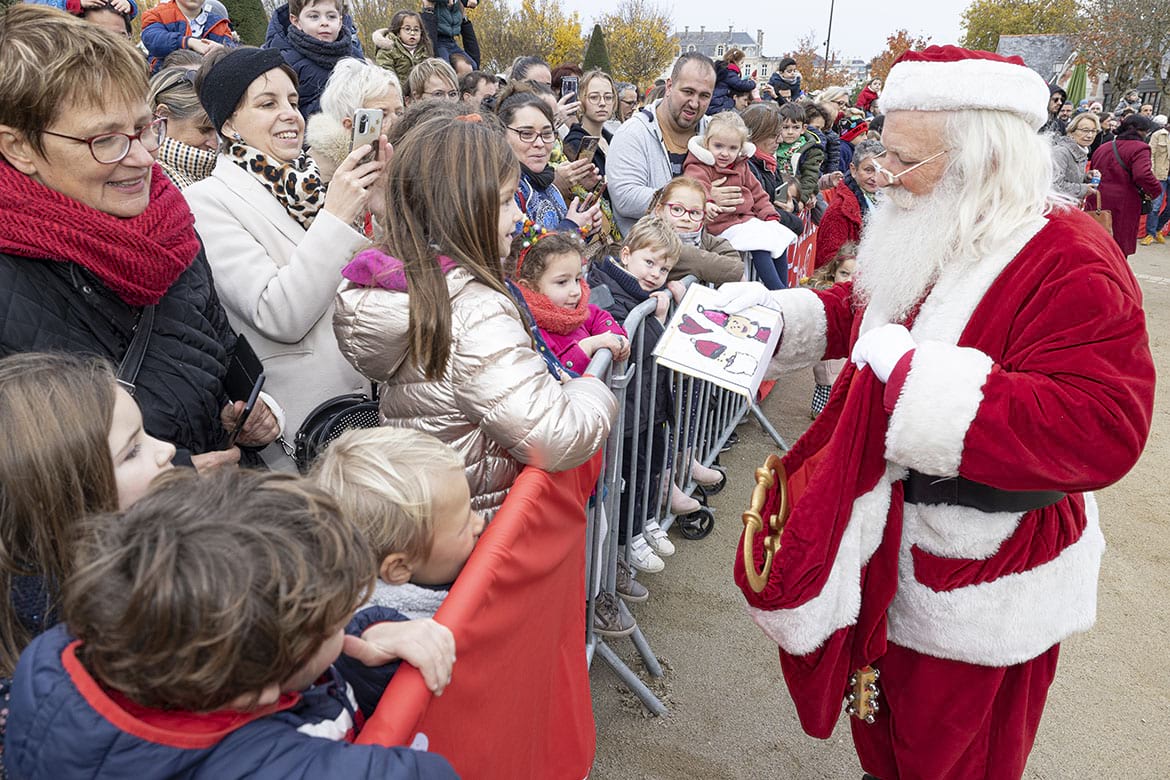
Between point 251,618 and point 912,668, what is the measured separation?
6.27ft

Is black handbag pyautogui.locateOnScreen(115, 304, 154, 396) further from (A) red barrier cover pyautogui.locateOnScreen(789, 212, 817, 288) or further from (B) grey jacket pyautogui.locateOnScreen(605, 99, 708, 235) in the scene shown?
(A) red barrier cover pyautogui.locateOnScreen(789, 212, 817, 288)

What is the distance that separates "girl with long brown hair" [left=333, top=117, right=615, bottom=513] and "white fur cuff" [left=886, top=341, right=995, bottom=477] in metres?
0.76

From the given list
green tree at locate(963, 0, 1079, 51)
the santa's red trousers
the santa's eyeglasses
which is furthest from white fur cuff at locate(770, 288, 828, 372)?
green tree at locate(963, 0, 1079, 51)

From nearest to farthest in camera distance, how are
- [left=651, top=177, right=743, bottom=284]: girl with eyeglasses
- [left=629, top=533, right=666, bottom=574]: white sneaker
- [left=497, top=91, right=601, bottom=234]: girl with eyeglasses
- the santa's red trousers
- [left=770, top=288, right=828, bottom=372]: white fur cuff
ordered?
the santa's red trousers → [left=770, top=288, right=828, bottom=372]: white fur cuff → [left=629, top=533, right=666, bottom=574]: white sneaker → [left=497, top=91, right=601, bottom=234]: girl with eyeglasses → [left=651, top=177, right=743, bottom=284]: girl with eyeglasses

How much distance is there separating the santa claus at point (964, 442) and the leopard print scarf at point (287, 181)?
1.90 meters

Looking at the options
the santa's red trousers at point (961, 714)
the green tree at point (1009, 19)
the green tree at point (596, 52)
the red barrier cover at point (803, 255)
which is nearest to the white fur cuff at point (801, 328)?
the santa's red trousers at point (961, 714)

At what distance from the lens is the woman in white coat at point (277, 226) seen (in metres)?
2.46

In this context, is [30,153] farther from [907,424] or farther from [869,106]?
[869,106]

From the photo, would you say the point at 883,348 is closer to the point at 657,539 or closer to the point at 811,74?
the point at 657,539

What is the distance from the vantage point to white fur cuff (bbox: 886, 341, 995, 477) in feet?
5.83

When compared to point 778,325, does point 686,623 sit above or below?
below

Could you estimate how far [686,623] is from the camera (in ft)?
12.2

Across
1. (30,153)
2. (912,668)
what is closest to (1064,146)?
(912,668)

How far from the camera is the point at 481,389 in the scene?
192 centimetres
